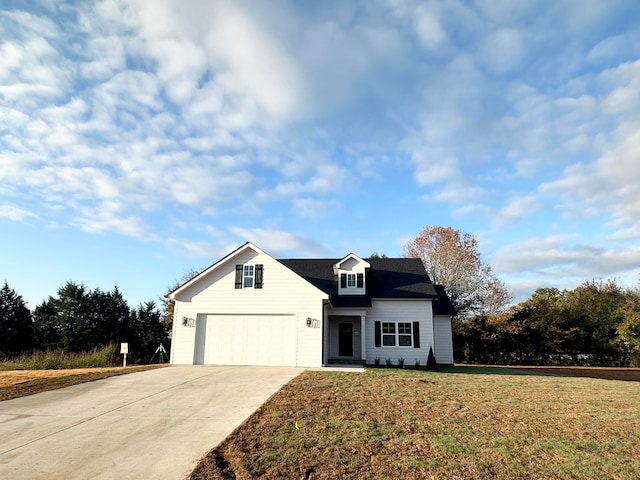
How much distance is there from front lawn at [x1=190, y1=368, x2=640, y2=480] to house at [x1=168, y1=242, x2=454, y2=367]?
23.5 feet

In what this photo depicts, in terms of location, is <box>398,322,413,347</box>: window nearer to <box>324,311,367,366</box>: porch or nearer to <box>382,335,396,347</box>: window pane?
<box>382,335,396,347</box>: window pane

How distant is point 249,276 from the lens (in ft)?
62.3

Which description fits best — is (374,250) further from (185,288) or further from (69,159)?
(69,159)

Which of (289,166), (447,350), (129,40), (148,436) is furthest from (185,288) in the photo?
(447,350)

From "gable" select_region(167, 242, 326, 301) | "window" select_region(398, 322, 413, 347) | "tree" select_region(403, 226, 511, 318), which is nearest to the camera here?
"gable" select_region(167, 242, 326, 301)

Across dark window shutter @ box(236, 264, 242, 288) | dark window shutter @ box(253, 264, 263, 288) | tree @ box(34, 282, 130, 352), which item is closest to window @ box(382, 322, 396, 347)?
dark window shutter @ box(253, 264, 263, 288)

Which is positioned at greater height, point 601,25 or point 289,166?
point 601,25

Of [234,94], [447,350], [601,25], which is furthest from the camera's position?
[447,350]

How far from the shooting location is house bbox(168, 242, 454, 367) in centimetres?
1812

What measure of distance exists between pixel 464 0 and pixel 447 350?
57.5 feet

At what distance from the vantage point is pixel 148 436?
6953 millimetres

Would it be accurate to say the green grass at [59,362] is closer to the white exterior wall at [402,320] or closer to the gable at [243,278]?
the gable at [243,278]

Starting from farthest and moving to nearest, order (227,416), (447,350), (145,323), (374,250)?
1. (374,250)
2. (145,323)
3. (447,350)
4. (227,416)

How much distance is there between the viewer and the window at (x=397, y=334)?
2038cm
